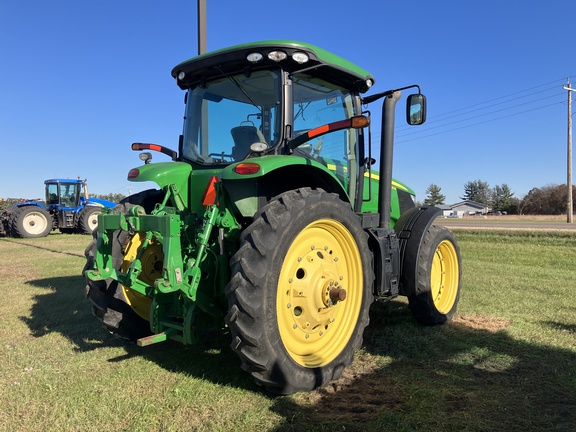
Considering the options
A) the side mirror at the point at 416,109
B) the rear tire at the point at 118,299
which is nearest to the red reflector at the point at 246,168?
the rear tire at the point at 118,299

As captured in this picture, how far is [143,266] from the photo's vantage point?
3707mm

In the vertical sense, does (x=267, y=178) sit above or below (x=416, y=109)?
below

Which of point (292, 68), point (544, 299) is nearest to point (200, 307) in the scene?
point (292, 68)

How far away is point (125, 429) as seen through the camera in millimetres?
2537

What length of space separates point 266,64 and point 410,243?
2.34 metres

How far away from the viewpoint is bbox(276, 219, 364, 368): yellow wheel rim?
3061 mm

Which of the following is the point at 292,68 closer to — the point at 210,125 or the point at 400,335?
the point at 210,125

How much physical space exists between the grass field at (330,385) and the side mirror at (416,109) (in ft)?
7.04

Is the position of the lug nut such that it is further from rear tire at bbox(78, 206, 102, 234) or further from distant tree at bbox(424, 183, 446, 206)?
distant tree at bbox(424, 183, 446, 206)

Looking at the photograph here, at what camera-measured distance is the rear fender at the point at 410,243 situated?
174 inches

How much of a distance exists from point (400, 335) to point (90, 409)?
2870 millimetres

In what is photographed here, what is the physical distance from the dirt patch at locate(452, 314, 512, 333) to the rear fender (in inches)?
35.5

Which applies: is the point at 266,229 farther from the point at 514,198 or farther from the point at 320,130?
the point at 514,198

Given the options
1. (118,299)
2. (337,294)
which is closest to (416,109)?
(337,294)
